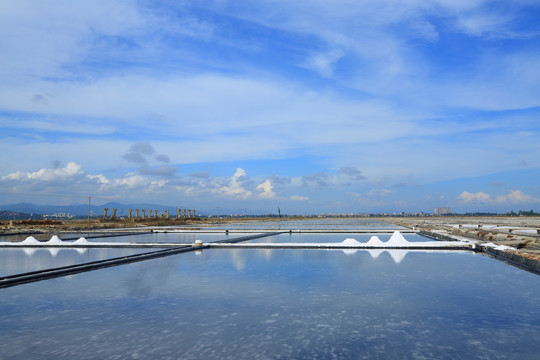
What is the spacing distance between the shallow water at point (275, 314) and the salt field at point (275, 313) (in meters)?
0.01

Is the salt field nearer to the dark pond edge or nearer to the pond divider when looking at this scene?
the pond divider

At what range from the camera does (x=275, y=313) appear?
549 cm

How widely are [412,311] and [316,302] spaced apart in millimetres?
1296

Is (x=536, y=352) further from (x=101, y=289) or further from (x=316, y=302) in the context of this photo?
(x=101, y=289)

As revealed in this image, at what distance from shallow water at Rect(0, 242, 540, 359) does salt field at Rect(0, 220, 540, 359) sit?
1 cm

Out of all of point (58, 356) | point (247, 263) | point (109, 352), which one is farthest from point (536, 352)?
point (247, 263)

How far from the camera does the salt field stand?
4.13 m

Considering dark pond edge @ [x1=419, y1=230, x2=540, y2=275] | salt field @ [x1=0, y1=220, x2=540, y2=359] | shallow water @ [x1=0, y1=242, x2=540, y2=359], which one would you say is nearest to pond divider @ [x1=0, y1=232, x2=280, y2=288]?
salt field @ [x1=0, y1=220, x2=540, y2=359]

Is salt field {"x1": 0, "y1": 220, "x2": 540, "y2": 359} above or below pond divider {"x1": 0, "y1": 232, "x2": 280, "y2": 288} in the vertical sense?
below

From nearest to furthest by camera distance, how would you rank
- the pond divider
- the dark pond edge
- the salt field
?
the salt field < the pond divider < the dark pond edge


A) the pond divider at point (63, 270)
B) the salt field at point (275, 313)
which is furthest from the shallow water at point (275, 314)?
the pond divider at point (63, 270)

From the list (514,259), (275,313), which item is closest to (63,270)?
(275,313)

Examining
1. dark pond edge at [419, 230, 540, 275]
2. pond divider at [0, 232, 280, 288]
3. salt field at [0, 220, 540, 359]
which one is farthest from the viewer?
dark pond edge at [419, 230, 540, 275]

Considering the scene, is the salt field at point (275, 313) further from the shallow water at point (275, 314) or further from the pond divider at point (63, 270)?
the pond divider at point (63, 270)
